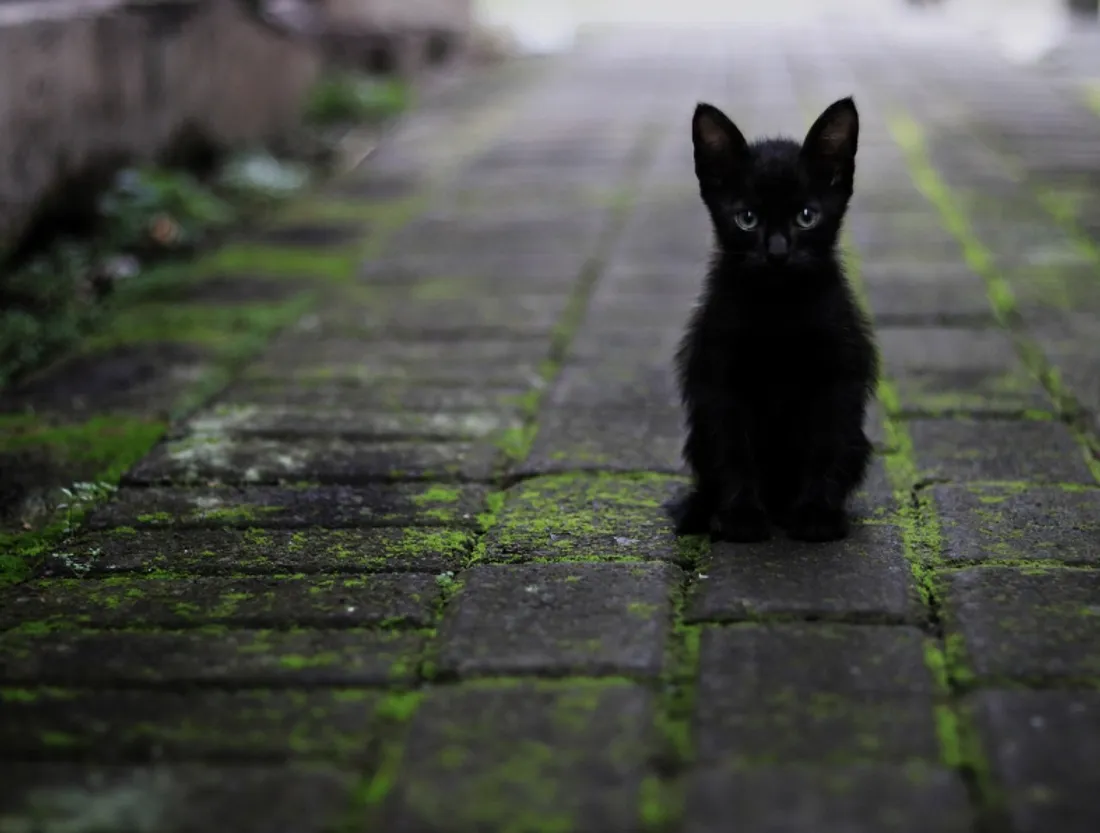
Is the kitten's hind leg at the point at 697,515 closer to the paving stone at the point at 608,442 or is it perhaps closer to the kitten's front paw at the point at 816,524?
the kitten's front paw at the point at 816,524

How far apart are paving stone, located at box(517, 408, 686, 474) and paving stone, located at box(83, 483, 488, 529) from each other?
10.0 inches

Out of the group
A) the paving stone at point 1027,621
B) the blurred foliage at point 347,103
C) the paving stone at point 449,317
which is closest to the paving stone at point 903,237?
the paving stone at point 449,317

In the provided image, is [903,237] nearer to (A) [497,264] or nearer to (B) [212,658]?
(A) [497,264]

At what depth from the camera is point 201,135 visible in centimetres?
650

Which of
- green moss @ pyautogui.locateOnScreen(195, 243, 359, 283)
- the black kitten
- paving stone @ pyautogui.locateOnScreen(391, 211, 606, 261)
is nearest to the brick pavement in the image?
the black kitten

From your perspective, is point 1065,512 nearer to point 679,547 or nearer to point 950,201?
point 679,547

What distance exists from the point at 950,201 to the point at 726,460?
3568 millimetres

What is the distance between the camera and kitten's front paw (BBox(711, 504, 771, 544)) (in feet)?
8.38

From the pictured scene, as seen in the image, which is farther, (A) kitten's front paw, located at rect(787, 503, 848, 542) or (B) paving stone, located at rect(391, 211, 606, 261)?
(B) paving stone, located at rect(391, 211, 606, 261)

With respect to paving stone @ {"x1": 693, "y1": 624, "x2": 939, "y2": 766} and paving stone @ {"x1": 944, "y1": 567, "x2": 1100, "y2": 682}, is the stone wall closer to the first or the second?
paving stone @ {"x1": 693, "y1": 624, "x2": 939, "y2": 766}

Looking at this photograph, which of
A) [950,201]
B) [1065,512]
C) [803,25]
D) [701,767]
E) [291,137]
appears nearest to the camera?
[701,767]

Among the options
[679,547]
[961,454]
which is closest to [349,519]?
[679,547]

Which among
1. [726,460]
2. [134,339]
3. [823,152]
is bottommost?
[134,339]

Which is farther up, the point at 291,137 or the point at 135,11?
the point at 135,11
